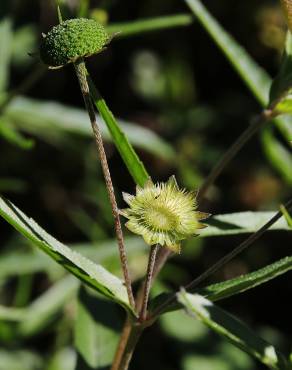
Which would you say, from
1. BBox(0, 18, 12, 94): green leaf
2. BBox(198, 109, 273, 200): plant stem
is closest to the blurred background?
BBox(0, 18, 12, 94): green leaf

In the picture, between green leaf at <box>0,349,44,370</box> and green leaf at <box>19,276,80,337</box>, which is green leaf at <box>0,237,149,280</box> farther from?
green leaf at <box>0,349,44,370</box>

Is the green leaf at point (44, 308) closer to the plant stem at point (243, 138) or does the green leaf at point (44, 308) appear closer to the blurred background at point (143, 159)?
the blurred background at point (143, 159)

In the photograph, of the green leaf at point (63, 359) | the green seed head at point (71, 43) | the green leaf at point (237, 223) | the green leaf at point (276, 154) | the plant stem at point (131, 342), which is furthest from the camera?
the green leaf at point (63, 359)

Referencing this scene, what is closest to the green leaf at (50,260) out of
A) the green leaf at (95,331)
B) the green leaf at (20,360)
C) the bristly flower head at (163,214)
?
the green leaf at (20,360)

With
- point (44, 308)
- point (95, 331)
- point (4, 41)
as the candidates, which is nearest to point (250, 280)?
point (95, 331)

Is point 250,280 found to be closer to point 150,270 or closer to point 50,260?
point 150,270
